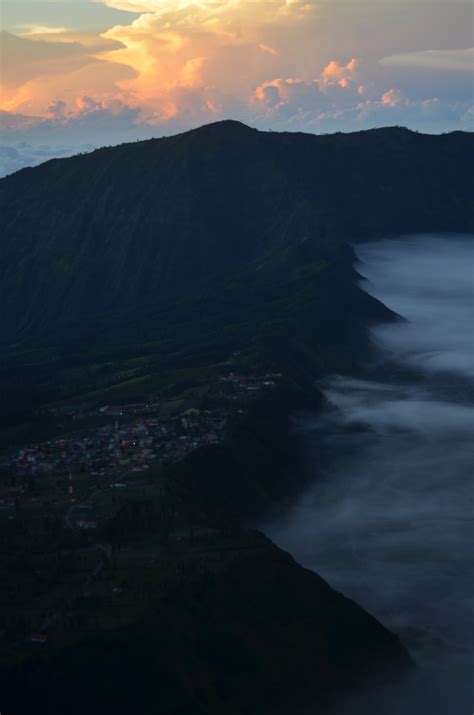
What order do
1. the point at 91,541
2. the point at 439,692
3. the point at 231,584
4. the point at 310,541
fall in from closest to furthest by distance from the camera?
the point at 439,692 → the point at 231,584 → the point at 91,541 → the point at 310,541

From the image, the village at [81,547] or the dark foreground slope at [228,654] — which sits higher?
the village at [81,547]

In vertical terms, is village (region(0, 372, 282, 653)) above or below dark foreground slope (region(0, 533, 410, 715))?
above

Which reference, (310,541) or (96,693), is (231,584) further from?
(310,541)

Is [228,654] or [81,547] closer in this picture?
[228,654]

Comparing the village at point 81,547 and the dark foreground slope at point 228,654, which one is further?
the village at point 81,547

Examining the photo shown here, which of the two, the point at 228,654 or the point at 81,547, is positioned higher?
the point at 81,547

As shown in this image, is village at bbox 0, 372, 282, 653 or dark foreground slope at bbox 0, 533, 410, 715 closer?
dark foreground slope at bbox 0, 533, 410, 715

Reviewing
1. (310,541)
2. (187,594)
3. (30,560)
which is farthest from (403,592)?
(30,560)

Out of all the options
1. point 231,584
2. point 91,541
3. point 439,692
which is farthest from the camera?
point 91,541

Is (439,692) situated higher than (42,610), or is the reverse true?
(42,610)

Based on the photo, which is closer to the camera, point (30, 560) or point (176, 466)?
point (30, 560)
